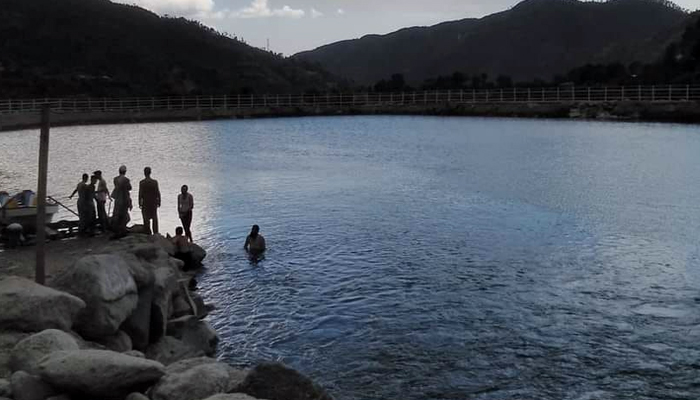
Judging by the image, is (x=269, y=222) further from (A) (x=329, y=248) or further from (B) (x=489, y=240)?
(B) (x=489, y=240)

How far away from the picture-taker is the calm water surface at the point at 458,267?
12352mm

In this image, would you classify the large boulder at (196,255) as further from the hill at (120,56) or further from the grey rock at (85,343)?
the hill at (120,56)

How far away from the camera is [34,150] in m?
52.2

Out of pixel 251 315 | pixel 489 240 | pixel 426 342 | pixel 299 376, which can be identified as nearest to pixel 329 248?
pixel 489 240

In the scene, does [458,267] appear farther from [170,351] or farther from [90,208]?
[90,208]

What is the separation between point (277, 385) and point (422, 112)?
8420cm

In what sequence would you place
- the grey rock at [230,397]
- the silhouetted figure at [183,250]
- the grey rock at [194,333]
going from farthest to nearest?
the silhouetted figure at [183,250]
the grey rock at [194,333]
the grey rock at [230,397]

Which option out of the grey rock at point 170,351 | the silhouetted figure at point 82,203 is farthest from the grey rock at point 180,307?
the silhouetted figure at point 82,203

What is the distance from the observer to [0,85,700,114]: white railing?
7472 cm

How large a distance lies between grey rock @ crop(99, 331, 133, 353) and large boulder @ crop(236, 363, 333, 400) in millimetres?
3227

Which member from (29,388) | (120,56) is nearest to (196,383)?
(29,388)

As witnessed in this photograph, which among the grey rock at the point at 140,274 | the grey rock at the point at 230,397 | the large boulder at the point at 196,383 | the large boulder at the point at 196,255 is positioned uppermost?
the grey rock at the point at 140,274

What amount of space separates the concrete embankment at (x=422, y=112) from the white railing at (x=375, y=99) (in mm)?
830

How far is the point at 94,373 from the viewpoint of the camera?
7.88 meters
